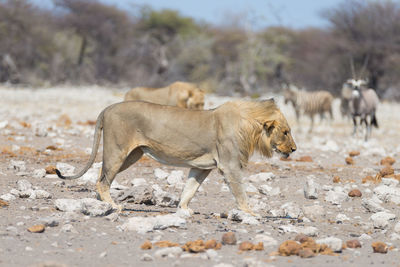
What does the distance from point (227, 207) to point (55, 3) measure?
3778 centimetres

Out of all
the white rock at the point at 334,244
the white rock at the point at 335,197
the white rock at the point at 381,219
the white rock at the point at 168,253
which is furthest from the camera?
the white rock at the point at 335,197

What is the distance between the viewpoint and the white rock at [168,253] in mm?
5316

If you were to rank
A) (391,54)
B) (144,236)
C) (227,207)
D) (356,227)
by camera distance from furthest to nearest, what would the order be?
(391,54)
(227,207)
(356,227)
(144,236)

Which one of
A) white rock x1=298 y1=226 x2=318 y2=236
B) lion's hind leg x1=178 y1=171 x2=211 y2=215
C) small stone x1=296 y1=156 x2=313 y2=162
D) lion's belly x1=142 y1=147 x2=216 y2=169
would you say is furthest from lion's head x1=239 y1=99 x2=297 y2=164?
small stone x1=296 y1=156 x2=313 y2=162

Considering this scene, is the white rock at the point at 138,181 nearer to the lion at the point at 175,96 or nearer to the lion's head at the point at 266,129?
the lion's head at the point at 266,129

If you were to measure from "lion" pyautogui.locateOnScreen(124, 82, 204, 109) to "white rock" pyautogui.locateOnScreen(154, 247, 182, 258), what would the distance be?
8881mm

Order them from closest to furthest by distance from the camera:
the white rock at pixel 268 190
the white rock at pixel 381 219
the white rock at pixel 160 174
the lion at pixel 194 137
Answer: the white rock at pixel 381 219 < the lion at pixel 194 137 < the white rock at pixel 268 190 < the white rock at pixel 160 174

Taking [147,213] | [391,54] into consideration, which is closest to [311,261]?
[147,213]

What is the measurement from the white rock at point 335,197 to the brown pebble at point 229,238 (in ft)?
9.34

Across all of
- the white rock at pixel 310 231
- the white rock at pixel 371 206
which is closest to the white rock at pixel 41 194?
the white rock at pixel 310 231

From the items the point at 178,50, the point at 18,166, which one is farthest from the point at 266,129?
the point at 178,50

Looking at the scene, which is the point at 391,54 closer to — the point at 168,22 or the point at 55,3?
the point at 168,22

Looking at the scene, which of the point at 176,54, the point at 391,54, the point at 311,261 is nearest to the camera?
the point at 311,261

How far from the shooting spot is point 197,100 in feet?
46.9
